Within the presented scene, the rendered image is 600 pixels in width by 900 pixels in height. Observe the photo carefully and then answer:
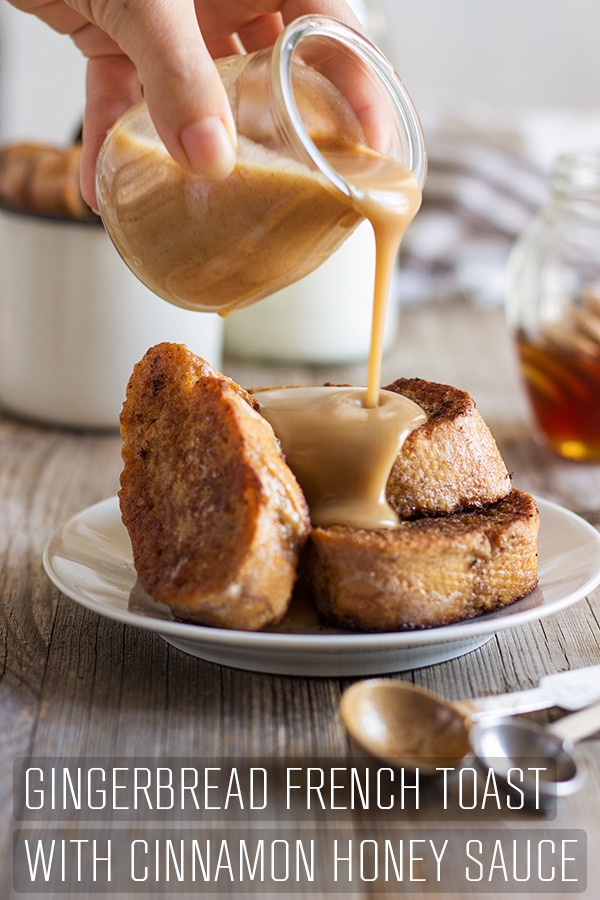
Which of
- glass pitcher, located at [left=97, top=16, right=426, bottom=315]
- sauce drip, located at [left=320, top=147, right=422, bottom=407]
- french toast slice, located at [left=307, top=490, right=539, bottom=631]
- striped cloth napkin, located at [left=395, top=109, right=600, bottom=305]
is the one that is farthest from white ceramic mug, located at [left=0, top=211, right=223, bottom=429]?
striped cloth napkin, located at [left=395, top=109, right=600, bottom=305]

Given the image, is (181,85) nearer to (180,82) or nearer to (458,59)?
(180,82)

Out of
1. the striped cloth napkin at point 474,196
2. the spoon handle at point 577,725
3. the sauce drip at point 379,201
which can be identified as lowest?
the striped cloth napkin at point 474,196

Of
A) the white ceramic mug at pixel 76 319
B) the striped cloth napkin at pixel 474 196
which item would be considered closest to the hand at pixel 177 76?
the white ceramic mug at pixel 76 319

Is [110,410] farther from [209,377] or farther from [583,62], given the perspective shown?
[583,62]

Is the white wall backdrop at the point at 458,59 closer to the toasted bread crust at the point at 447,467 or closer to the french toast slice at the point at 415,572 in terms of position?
the toasted bread crust at the point at 447,467

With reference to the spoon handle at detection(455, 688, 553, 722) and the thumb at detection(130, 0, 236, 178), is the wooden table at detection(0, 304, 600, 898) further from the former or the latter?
the thumb at detection(130, 0, 236, 178)

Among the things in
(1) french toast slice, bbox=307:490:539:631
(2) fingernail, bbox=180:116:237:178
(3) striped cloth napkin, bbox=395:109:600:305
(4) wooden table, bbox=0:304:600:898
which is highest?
(2) fingernail, bbox=180:116:237:178
